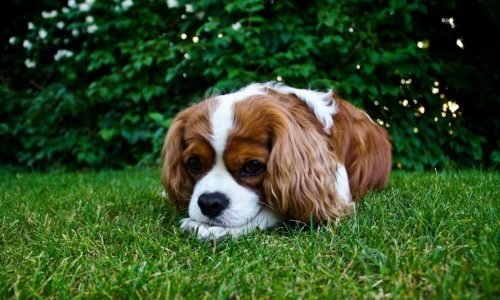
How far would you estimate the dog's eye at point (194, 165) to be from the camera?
2.90m

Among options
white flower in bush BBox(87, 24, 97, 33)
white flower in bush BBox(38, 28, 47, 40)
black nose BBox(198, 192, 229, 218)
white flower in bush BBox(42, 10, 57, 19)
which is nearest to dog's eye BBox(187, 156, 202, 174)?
black nose BBox(198, 192, 229, 218)

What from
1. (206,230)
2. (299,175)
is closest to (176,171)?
(206,230)

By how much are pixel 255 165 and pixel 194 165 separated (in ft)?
1.18

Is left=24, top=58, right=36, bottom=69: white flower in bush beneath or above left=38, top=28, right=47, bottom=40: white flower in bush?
beneath

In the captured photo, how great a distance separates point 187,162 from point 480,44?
4404 millimetres

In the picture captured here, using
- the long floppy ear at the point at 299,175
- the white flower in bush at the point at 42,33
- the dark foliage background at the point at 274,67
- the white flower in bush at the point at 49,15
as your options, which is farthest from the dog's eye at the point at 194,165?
the white flower in bush at the point at 42,33

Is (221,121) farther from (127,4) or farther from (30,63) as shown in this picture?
(30,63)

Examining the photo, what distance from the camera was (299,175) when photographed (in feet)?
9.24

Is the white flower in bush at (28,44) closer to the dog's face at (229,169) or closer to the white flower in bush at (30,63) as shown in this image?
the white flower in bush at (30,63)

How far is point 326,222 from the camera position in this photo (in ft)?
9.35

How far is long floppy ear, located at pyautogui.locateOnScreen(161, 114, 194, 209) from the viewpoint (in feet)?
10.3

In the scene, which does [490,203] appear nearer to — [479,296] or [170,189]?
[479,296]

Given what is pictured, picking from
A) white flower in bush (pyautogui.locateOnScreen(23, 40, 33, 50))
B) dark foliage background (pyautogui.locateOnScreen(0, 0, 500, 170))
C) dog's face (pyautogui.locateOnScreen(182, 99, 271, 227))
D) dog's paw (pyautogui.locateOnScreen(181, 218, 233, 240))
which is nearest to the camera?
dog's paw (pyautogui.locateOnScreen(181, 218, 233, 240))

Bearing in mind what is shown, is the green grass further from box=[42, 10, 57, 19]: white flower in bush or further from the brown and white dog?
box=[42, 10, 57, 19]: white flower in bush
